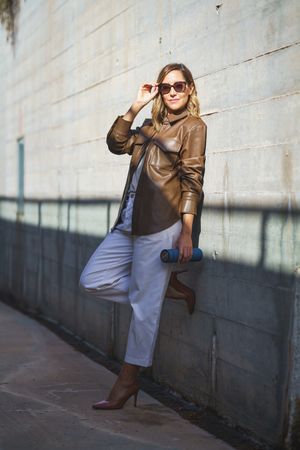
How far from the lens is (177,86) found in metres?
4.86

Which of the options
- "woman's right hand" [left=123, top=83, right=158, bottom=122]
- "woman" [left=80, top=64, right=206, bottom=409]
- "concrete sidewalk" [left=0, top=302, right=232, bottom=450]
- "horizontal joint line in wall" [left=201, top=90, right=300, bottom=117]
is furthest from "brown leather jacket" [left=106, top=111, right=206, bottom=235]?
"concrete sidewalk" [left=0, top=302, right=232, bottom=450]

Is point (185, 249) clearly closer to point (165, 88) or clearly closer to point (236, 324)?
point (236, 324)

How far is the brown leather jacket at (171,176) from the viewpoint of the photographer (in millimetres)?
4723

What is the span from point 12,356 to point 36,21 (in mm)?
4333

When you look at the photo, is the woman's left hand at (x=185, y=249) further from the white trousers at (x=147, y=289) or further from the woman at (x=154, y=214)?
the white trousers at (x=147, y=289)

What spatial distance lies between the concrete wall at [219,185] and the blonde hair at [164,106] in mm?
87

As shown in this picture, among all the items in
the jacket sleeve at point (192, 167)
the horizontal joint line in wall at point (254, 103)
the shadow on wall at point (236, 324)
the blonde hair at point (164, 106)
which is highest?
the blonde hair at point (164, 106)

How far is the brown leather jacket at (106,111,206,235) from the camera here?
4723 millimetres

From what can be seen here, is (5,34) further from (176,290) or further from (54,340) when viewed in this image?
(176,290)

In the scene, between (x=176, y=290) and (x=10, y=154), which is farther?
(x=10, y=154)

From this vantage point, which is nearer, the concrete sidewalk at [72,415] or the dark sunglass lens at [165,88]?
the concrete sidewalk at [72,415]

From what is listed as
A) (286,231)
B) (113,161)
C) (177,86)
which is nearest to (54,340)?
(113,161)

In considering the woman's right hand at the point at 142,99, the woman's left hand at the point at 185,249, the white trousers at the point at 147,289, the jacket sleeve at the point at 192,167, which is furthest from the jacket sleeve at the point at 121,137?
the woman's left hand at the point at 185,249

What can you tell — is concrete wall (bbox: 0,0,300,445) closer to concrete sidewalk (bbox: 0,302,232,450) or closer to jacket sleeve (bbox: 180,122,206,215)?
jacket sleeve (bbox: 180,122,206,215)
